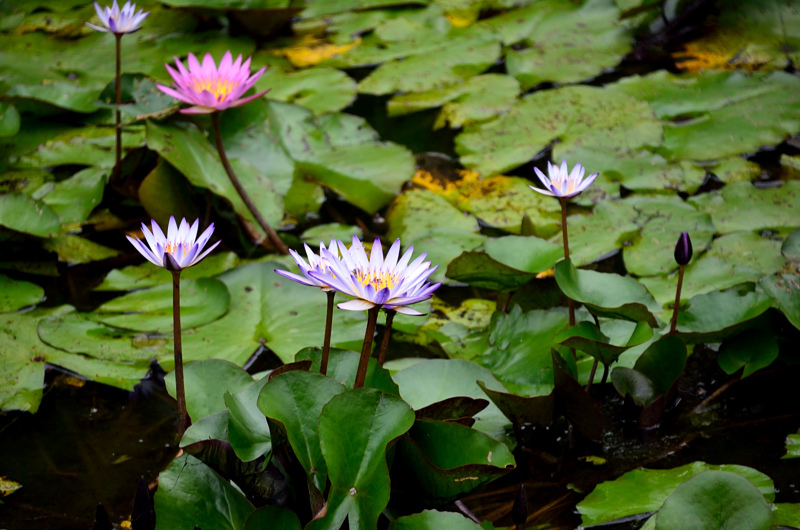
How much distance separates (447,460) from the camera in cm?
112

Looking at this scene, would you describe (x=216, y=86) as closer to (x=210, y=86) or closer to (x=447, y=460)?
(x=210, y=86)

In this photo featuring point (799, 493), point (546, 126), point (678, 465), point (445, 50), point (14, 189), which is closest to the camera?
point (799, 493)

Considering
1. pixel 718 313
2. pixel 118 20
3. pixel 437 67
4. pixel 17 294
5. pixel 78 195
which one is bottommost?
pixel 17 294

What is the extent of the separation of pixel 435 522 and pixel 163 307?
47.3 inches

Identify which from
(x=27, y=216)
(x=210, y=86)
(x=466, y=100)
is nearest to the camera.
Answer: (x=210, y=86)

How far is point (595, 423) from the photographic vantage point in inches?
55.3

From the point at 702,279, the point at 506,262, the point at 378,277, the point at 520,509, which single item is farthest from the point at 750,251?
the point at 378,277

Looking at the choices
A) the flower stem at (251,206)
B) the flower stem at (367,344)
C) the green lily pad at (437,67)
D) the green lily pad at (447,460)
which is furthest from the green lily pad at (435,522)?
the green lily pad at (437,67)

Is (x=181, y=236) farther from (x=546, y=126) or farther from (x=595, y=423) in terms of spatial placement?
(x=546, y=126)

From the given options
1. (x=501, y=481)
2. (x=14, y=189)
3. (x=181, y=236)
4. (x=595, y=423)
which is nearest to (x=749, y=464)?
(x=595, y=423)

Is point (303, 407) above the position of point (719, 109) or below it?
below

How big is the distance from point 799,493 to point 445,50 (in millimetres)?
2762

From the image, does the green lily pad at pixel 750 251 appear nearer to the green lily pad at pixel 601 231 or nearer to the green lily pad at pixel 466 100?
the green lily pad at pixel 601 231

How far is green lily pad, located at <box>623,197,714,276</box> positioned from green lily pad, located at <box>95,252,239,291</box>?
1.34 metres
